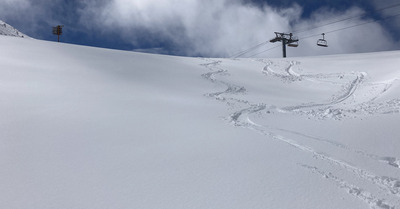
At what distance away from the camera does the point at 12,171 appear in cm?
397

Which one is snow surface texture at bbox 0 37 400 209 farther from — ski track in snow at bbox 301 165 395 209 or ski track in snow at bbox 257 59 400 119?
ski track in snow at bbox 257 59 400 119

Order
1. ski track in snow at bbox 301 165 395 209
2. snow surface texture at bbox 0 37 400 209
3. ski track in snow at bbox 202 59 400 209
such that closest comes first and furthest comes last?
ski track in snow at bbox 301 165 395 209
snow surface texture at bbox 0 37 400 209
ski track in snow at bbox 202 59 400 209

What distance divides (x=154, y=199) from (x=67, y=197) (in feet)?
3.76

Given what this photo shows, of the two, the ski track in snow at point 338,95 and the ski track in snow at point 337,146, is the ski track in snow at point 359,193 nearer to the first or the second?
the ski track in snow at point 337,146

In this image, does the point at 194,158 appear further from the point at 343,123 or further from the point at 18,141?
the point at 343,123

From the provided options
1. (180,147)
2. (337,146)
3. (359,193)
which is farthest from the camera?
(337,146)

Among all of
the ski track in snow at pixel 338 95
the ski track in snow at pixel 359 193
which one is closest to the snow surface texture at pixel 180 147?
the ski track in snow at pixel 359 193

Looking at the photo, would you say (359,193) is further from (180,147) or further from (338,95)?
(338,95)

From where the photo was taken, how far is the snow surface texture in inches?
141

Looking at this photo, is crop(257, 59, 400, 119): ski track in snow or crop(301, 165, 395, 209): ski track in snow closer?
crop(301, 165, 395, 209): ski track in snow

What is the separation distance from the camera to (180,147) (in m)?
5.38

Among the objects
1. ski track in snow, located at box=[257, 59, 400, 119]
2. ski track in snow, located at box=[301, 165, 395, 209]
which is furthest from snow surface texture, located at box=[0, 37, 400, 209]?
ski track in snow, located at box=[257, 59, 400, 119]

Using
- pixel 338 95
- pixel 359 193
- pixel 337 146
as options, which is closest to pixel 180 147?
pixel 359 193

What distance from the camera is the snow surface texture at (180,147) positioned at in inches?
141
